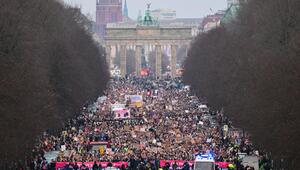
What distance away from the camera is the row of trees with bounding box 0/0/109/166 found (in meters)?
45.0

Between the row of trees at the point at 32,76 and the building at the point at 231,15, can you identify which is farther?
the building at the point at 231,15

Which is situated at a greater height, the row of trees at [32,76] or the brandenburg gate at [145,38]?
the row of trees at [32,76]

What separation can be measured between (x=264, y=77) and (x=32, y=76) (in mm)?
9618

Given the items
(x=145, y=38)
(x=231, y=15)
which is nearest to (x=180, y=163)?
(x=231, y=15)

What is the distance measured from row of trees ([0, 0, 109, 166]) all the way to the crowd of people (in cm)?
119

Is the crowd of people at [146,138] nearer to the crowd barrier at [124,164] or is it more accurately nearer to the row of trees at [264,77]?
the crowd barrier at [124,164]

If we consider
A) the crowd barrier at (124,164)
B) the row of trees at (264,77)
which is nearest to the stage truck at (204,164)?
the row of trees at (264,77)

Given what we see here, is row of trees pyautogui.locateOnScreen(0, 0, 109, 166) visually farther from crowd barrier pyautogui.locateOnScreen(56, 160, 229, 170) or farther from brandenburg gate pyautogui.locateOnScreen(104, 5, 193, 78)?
brandenburg gate pyautogui.locateOnScreen(104, 5, 193, 78)

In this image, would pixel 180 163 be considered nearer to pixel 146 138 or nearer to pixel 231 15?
pixel 146 138

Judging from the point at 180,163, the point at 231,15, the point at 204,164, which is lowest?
the point at 180,163

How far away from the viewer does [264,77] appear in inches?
2072

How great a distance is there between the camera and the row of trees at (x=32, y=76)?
45044 mm

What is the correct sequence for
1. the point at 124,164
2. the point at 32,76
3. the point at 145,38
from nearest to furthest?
1. the point at 124,164
2. the point at 32,76
3. the point at 145,38

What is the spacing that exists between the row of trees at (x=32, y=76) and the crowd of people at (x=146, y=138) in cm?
119
